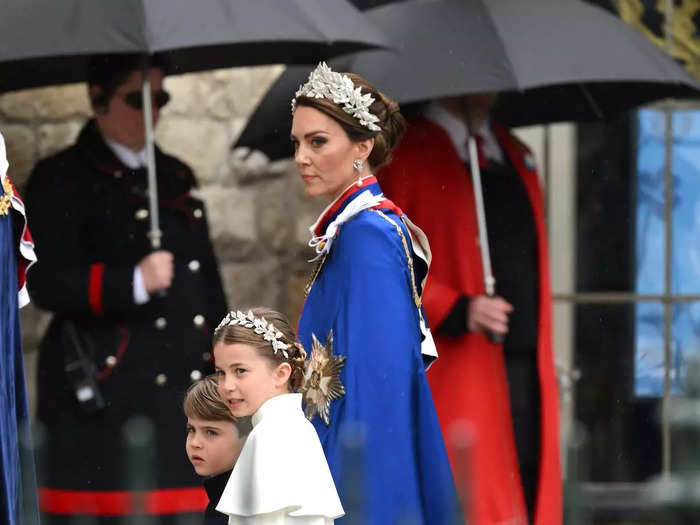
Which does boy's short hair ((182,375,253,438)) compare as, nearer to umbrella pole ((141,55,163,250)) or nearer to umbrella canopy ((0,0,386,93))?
umbrella canopy ((0,0,386,93))

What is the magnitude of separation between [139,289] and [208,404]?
1.97 metres

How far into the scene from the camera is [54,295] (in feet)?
18.4

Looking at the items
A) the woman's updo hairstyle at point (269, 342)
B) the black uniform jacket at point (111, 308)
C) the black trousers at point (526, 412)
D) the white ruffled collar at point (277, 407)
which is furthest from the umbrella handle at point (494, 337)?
the white ruffled collar at point (277, 407)

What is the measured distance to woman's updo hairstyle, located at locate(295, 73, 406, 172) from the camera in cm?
425

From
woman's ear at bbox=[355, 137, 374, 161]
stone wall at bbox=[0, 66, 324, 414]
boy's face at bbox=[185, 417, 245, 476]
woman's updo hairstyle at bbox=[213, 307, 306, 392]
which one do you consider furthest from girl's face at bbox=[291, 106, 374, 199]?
stone wall at bbox=[0, 66, 324, 414]

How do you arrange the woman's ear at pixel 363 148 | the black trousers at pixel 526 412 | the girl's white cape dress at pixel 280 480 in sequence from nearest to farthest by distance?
1. the girl's white cape dress at pixel 280 480
2. the woman's ear at pixel 363 148
3. the black trousers at pixel 526 412

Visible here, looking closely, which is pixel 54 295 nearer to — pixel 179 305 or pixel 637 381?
pixel 179 305

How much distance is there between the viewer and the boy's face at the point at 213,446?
3.71 meters

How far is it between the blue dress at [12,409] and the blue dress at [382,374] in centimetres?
69

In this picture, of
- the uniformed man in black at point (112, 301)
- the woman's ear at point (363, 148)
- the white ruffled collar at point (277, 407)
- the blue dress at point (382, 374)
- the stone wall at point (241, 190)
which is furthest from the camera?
the stone wall at point (241, 190)

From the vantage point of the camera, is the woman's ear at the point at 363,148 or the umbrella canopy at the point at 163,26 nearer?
the woman's ear at the point at 363,148

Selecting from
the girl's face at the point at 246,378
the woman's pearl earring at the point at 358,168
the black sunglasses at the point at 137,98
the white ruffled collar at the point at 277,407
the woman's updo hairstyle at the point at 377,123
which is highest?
the black sunglasses at the point at 137,98

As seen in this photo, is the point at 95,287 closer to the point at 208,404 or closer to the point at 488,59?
the point at 488,59

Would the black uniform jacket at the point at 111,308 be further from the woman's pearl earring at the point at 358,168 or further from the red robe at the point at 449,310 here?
the woman's pearl earring at the point at 358,168
